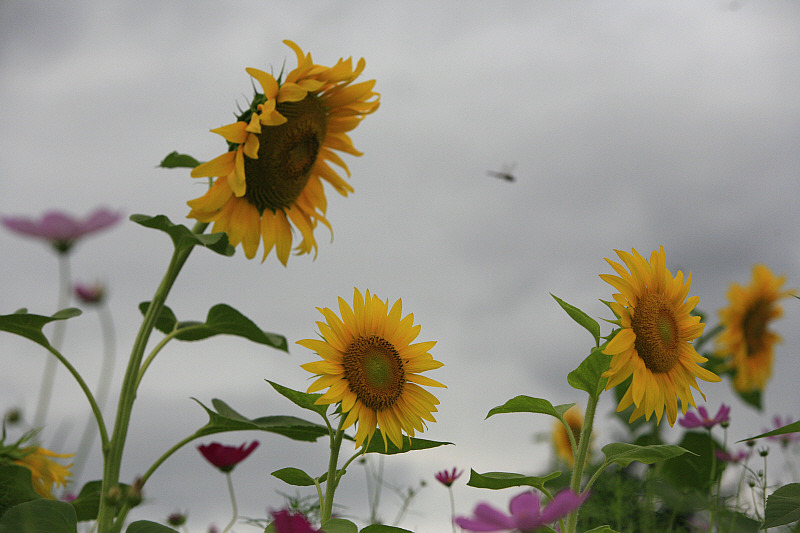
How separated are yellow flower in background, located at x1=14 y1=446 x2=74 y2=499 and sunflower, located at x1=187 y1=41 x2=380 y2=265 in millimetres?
861

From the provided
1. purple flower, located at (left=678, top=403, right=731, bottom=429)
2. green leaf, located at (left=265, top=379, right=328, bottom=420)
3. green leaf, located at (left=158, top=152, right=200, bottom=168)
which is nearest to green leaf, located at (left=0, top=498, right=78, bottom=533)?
green leaf, located at (left=265, top=379, right=328, bottom=420)

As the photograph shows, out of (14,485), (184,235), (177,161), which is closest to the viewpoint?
(184,235)

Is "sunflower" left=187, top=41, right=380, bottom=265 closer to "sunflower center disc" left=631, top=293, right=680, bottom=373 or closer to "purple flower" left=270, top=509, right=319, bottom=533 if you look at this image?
"sunflower center disc" left=631, top=293, right=680, bottom=373

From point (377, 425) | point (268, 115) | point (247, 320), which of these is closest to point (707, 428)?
point (377, 425)

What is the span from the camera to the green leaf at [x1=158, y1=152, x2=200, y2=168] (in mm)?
2004

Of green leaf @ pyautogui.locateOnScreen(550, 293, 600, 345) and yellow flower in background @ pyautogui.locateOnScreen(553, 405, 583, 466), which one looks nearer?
green leaf @ pyautogui.locateOnScreen(550, 293, 600, 345)

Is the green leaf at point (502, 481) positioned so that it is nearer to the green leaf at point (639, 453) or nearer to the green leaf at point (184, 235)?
the green leaf at point (639, 453)

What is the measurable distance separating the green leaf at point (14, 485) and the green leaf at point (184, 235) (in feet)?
2.44

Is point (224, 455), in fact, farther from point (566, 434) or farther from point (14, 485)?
point (566, 434)

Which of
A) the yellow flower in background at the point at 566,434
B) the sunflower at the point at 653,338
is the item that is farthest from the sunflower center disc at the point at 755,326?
the sunflower at the point at 653,338

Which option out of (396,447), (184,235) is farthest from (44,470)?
(396,447)

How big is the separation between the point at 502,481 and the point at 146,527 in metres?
0.87

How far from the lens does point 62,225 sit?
3.83 ft

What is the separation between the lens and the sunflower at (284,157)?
1.94 meters
